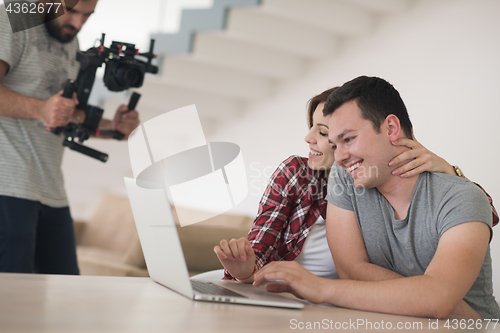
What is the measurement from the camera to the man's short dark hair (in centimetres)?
109

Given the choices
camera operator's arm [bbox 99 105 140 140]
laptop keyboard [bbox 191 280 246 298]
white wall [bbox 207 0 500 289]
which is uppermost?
white wall [bbox 207 0 500 289]

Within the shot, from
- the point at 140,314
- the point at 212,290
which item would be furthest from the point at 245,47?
the point at 140,314

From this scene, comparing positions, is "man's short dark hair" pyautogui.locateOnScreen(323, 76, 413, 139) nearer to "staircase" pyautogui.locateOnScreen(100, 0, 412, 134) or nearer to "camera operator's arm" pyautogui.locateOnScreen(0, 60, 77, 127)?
"camera operator's arm" pyautogui.locateOnScreen(0, 60, 77, 127)

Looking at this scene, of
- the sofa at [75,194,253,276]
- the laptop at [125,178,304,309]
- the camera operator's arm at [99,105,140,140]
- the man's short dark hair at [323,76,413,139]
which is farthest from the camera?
the sofa at [75,194,253,276]

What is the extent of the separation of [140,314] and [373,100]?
732 millimetres

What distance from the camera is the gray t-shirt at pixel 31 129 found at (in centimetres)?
142

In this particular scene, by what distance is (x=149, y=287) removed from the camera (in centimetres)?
90

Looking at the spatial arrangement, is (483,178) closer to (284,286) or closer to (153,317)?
(284,286)

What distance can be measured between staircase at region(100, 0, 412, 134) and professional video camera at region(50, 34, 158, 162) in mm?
1190

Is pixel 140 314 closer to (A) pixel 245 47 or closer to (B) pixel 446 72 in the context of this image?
(B) pixel 446 72

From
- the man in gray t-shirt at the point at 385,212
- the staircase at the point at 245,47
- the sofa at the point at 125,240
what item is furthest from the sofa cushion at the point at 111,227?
the man in gray t-shirt at the point at 385,212

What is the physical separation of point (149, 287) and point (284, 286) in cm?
27

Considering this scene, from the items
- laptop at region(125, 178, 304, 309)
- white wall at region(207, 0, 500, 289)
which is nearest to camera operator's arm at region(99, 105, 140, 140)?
laptop at region(125, 178, 304, 309)

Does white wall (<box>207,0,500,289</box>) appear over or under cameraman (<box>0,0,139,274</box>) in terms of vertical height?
over
